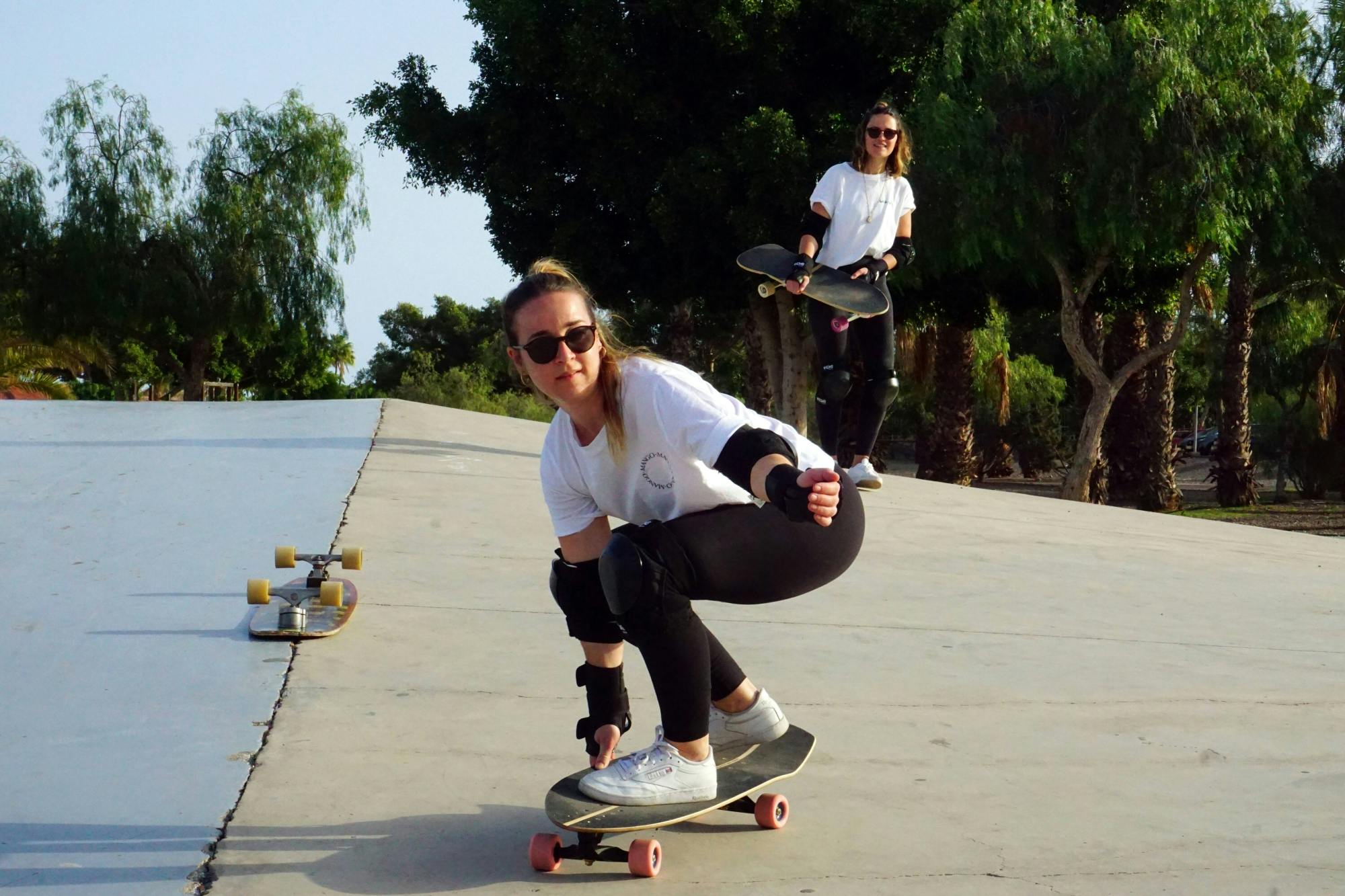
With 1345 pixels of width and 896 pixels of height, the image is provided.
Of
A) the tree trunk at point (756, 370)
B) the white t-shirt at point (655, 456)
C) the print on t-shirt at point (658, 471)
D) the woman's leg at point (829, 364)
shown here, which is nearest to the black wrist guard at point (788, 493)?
the white t-shirt at point (655, 456)

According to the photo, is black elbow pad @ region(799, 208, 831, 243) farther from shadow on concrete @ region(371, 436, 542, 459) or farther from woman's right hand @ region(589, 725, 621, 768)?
woman's right hand @ region(589, 725, 621, 768)

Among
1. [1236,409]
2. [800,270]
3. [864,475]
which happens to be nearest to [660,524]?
[800,270]

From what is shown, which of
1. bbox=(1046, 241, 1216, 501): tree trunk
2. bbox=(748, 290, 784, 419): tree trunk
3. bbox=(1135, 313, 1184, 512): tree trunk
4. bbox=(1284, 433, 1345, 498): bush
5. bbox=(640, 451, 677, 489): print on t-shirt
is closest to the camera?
bbox=(640, 451, 677, 489): print on t-shirt

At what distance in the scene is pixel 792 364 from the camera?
19062mm

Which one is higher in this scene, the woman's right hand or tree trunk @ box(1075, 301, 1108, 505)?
tree trunk @ box(1075, 301, 1108, 505)

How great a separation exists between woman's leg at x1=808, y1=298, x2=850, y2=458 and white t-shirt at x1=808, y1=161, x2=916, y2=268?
251mm

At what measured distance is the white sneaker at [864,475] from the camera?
21.5ft

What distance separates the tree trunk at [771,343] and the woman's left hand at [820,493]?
1733 cm

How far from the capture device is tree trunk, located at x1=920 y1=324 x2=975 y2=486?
20578 mm

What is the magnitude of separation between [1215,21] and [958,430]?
729cm

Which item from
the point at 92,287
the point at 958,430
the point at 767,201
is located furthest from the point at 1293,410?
the point at 92,287

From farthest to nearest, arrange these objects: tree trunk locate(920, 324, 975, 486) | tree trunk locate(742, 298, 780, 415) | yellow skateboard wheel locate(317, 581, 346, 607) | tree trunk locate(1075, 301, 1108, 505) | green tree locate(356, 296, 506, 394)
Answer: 1. green tree locate(356, 296, 506, 394)
2. tree trunk locate(920, 324, 975, 486)
3. tree trunk locate(742, 298, 780, 415)
4. tree trunk locate(1075, 301, 1108, 505)
5. yellow skateboard wheel locate(317, 581, 346, 607)

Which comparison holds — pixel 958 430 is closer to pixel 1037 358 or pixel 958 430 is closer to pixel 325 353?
pixel 1037 358

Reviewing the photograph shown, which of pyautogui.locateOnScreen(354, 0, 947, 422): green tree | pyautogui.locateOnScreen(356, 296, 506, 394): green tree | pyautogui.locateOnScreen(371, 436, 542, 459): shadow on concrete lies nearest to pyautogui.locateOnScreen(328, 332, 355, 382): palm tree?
pyautogui.locateOnScreen(356, 296, 506, 394): green tree
